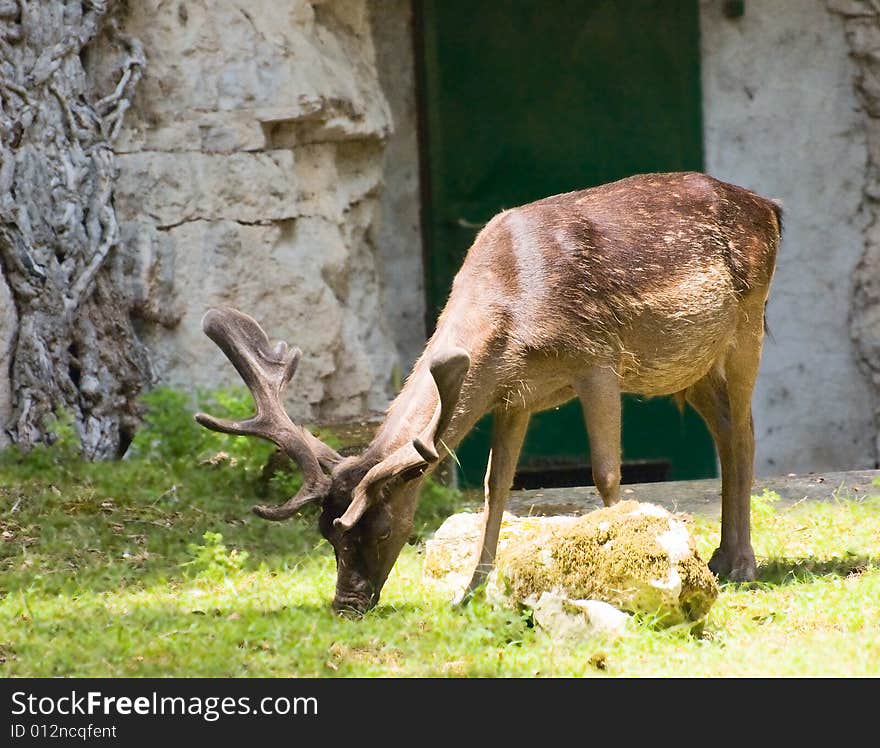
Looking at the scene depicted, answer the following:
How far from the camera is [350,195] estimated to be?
11.2 meters

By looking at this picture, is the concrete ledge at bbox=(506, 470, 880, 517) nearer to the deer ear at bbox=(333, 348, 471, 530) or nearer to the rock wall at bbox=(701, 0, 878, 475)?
the rock wall at bbox=(701, 0, 878, 475)

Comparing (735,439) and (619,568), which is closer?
(619,568)

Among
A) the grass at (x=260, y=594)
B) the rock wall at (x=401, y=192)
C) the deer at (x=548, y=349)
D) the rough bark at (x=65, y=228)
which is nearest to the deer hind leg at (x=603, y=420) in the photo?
the deer at (x=548, y=349)

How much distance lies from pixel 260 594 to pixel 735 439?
2613 millimetres

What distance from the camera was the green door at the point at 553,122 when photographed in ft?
39.8

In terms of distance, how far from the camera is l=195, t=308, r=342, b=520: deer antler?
619 cm

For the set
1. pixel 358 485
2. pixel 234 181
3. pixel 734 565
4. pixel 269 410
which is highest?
pixel 234 181

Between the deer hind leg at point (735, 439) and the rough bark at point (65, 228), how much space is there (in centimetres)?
413

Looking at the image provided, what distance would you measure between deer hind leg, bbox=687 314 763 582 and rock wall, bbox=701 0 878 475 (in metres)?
4.80

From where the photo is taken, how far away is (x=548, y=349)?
664 cm

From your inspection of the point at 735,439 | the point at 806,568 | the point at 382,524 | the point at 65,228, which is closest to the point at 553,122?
the point at 65,228

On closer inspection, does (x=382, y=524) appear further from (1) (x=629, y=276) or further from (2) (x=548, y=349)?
(1) (x=629, y=276)

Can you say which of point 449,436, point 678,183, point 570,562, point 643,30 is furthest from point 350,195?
point 570,562

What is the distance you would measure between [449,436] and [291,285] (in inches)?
169
